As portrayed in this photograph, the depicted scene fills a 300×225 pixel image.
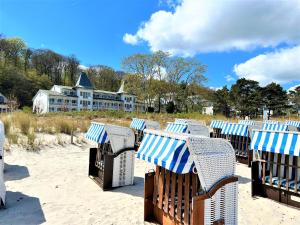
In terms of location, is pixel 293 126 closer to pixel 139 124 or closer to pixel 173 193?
pixel 139 124

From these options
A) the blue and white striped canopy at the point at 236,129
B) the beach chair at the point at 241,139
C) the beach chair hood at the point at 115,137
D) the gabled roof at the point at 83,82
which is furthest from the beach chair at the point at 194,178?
the gabled roof at the point at 83,82

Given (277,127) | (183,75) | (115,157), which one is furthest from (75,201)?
(183,75)

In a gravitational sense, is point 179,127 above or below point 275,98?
below

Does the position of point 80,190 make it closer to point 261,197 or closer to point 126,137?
point 126,137

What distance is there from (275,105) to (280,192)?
38.9 metres

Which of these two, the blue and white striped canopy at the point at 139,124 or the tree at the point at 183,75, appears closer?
the blue and white striped canopy at the point at 139,124

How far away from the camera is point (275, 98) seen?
39.8m

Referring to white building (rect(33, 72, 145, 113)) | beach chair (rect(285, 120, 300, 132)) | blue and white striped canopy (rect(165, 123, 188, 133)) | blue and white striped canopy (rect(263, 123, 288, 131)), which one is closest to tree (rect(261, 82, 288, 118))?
white building (rect(33, 72, 145, 113))

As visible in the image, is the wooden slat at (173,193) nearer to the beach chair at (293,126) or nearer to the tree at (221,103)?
the beach chair at (293,126)

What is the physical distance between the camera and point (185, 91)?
43281mm

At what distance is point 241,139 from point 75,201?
7164 millimetres

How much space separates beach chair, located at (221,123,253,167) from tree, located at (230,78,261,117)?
104 feet

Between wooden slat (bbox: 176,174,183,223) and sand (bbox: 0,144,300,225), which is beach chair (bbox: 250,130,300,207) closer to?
sand (bbox: 0,144,300,225)

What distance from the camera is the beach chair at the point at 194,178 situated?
2947mm
